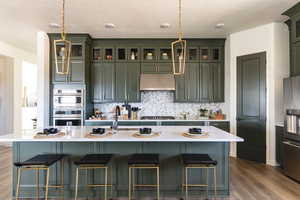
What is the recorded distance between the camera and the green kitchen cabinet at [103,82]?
204 inches

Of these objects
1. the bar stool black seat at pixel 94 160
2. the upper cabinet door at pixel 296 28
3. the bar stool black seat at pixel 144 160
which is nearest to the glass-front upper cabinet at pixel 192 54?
the upper cabinet door at pixel 296 28

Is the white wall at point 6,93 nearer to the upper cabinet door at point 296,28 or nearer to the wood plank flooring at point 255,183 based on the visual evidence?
the wood plank flooring at point 255,183

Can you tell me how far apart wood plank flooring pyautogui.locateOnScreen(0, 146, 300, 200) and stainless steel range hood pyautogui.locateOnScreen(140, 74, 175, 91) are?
7.74 ft

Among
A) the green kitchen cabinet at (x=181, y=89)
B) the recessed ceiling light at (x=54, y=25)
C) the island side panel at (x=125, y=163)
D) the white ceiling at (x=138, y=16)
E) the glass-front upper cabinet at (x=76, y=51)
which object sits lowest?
the island side panel at (x=125, y=163)

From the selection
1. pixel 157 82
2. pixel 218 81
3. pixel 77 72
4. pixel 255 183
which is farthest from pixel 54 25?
pixel 255 183

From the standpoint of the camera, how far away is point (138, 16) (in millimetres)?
3869

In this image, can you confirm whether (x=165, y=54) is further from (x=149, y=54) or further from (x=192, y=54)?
(x=192, y=54)

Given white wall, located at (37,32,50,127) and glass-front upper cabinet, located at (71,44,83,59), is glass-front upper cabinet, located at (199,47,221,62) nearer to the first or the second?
glass-front upper cabinet, located at (71,44,83,59)

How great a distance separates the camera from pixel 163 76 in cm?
513

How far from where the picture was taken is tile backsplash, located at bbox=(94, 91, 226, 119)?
5484mm

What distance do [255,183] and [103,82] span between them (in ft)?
13.1

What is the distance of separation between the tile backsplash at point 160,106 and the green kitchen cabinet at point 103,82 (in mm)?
382

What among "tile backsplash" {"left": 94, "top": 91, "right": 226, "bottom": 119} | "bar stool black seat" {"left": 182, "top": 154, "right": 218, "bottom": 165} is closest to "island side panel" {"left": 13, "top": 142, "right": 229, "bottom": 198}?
"bar stool black seat" {"left": 182, "top": 154, "right": 218, "bottom": 165}

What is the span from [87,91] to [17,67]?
3130 mm
